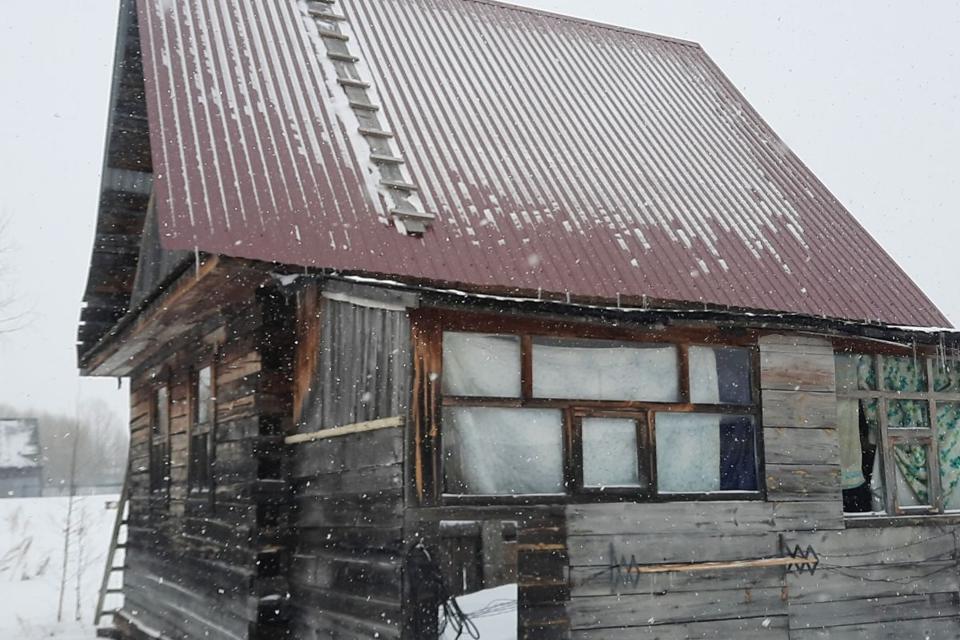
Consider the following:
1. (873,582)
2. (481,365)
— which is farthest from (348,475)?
(873,582)

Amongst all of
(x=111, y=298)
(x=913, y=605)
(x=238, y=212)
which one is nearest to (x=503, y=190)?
(x=238, y=212)

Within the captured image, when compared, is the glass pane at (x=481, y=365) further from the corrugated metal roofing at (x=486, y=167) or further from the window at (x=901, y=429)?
the window at (x=901, y=429)

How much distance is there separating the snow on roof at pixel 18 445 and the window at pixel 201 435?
181 feet

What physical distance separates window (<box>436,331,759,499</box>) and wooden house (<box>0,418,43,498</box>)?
59595 millimetres

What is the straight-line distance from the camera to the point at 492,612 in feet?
28.0

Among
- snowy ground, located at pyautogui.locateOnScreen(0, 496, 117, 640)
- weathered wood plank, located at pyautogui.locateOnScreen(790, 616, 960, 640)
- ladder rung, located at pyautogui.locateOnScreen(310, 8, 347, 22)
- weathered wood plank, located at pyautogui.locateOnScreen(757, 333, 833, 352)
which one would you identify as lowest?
snowy ground, located at pyautogui.locateOnScreen(0, 496, 117, 640)

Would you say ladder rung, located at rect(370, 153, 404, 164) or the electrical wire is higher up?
ladder rung, located at rect(370, 153, 404, 164)

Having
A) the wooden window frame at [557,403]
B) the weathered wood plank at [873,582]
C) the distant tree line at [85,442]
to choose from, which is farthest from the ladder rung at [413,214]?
the distant tree line at [85,442]

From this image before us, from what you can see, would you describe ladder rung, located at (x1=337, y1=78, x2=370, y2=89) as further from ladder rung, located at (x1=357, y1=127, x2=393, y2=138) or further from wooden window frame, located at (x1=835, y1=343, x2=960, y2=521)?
wooden window frame, located at (x1=835, y1=343, x2=960, y2=521)

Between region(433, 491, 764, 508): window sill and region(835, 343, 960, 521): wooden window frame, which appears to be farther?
region(835, 343, 960, 521): wooden window frame

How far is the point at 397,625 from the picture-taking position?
26.8 ft

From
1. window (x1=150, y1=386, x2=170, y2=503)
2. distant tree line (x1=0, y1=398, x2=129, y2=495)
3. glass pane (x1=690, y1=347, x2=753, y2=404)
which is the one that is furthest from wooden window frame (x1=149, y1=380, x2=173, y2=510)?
distant tree line (x1=0, y1=398, x2=129, y2=495)

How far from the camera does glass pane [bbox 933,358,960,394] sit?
11652 mm

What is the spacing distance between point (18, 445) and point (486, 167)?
5907cm
